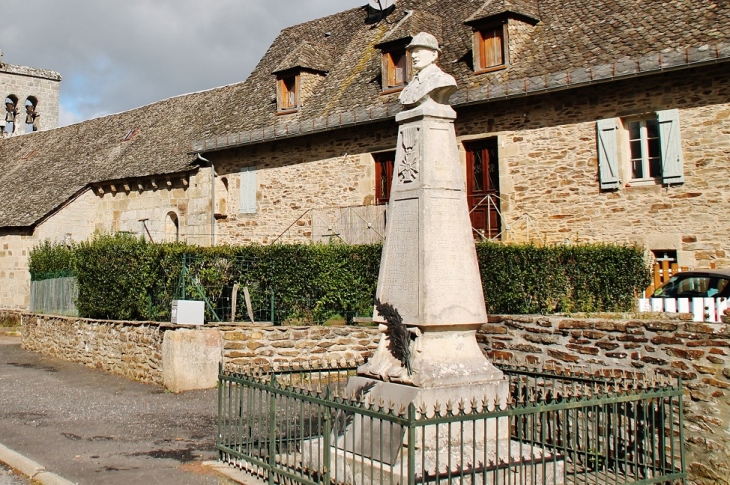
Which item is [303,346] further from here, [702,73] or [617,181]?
[702,73]

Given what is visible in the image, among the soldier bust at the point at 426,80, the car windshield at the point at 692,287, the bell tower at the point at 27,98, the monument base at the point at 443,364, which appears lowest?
the monument base at the point at 443,364

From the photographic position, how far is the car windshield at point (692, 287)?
37.3 ft

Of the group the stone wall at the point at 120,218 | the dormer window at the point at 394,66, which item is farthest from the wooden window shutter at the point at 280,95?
the dormer window at the point at 394,66

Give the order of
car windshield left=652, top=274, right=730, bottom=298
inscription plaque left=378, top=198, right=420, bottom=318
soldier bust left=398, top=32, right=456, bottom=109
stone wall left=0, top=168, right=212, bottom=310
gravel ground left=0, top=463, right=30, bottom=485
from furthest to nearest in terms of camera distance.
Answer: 1. stone wall left=0, top=168, right=212, bottom=310
2. car windshield left=652, top=274, right=730, bottom=298
3. gravel ground left=0, top=463, right=30, bottom=485
4. soldier bust left=398, top=32, right=456, bottom=109
5. inscription plaque left=378, top=198, right=420, bottom=318

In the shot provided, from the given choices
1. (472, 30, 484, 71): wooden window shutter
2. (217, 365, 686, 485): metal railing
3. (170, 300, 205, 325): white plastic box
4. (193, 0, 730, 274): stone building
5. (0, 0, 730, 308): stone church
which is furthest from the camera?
(472, 30, 484, 71): wooden window shutter

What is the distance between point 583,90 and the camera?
46.3 ft

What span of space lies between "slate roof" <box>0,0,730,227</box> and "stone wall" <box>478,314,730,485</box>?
589 centimetres

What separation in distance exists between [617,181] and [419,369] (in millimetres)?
9161

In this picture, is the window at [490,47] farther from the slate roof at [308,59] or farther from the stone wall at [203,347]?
the stone wall at [203,347]

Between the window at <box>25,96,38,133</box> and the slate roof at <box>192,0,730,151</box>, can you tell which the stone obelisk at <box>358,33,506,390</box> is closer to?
the slate roof at <box>192,0,730,151</box>

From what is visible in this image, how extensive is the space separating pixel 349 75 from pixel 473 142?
15.0ft

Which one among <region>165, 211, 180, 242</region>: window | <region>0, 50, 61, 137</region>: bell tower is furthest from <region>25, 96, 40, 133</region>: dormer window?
<region>165, 211, 180, 242</region>: window

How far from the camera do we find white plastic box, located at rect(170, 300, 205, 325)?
39.7ft

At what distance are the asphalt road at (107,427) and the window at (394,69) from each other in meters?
8.40
